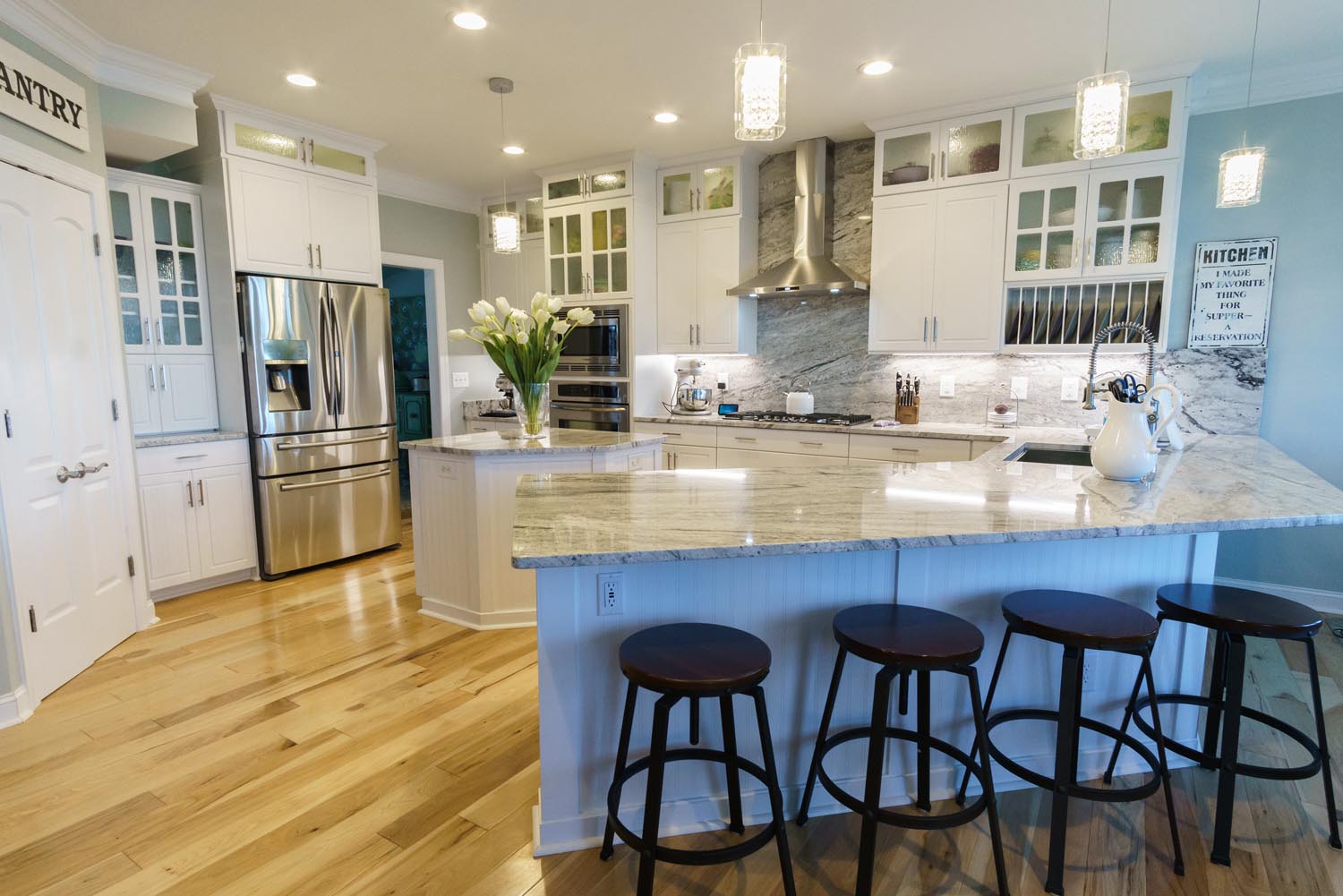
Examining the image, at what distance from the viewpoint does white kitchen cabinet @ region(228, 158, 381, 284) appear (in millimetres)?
3934

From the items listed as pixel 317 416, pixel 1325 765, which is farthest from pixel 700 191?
pixel 1325 765

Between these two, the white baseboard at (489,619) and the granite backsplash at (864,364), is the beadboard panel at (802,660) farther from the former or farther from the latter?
the granite backsplash at (864,364)

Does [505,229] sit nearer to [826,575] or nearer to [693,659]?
[826,575]

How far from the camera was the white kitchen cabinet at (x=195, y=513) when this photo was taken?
368 cm

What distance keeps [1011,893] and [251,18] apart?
4.10 meters

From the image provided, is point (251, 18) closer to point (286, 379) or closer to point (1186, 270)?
point (286, 379)

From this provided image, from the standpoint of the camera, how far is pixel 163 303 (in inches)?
153

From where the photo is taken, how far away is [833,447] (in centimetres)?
421

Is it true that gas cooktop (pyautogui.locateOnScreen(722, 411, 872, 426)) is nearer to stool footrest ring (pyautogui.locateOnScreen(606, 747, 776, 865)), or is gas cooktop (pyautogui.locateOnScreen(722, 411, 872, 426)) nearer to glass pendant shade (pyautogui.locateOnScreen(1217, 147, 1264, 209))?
glass pendant shade (pyautogui.locateOnScreen(1217, 147, 1264, 209))

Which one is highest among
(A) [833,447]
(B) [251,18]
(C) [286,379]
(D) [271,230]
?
(B) [251,18]

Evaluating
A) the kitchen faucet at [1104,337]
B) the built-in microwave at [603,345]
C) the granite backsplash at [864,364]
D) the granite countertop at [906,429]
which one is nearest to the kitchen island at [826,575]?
the kitchen faucet at [1104,337]

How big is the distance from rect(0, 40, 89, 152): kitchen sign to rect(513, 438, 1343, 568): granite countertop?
2472 millimetres

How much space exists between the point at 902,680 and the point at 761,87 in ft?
5.41

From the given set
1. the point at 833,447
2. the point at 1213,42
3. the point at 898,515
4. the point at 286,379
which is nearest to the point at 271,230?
the point at 286,379
